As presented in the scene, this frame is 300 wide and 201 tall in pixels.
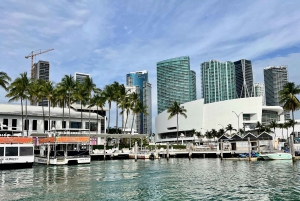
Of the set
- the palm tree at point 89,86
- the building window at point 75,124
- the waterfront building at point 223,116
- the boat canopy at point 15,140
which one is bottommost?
the boat canopy at point 15,140

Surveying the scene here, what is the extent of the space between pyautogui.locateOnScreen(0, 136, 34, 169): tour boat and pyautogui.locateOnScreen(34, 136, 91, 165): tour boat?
671cm

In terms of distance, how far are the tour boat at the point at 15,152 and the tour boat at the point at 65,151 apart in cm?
671

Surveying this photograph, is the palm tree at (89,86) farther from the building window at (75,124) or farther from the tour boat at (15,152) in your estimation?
the tour boat at (15,152)

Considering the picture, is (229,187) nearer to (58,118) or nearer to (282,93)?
(282,93)

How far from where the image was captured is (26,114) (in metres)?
78.1

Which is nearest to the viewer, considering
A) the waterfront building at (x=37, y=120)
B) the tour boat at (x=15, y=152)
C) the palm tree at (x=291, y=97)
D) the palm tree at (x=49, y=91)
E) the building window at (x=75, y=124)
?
the tour boat at (x=15, y=152)

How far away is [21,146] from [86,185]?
24665mm

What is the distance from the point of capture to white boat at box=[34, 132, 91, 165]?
5781 cm

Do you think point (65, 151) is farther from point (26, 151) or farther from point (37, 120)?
point (37, 120)

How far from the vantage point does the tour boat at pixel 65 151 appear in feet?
190

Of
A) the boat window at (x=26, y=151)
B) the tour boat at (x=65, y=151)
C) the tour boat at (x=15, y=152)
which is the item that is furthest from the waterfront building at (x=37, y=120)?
the tour boat at (x=15, y=152)

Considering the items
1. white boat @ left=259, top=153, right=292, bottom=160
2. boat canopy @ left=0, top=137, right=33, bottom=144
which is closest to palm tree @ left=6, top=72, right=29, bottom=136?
boat canopy @ left=0, top=137, right=33, bottom=144


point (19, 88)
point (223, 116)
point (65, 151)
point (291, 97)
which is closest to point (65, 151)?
point (65, 151)

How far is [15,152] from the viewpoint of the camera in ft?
165
